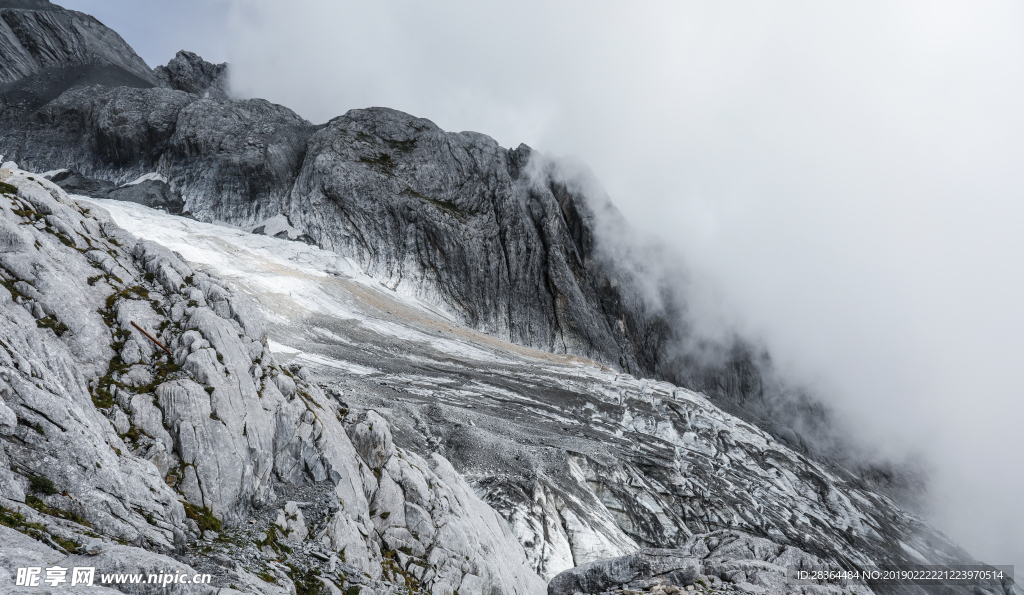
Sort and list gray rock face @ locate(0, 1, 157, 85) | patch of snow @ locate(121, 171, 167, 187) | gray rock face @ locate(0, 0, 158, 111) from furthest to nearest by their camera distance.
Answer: gray rock face @ locate(0, 1, 157, 85), gray rock face @ locate(0, 0, 158, 111), patch of snow @ locate(121, 171, 167, 187)

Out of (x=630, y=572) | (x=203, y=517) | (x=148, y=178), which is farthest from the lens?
(x=148, y=178)

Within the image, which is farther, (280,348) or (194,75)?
(194,75)

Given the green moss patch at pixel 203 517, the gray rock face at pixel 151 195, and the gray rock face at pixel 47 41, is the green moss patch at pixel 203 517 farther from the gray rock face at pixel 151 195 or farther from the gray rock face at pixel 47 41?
the gray rock face at pixel 47 41

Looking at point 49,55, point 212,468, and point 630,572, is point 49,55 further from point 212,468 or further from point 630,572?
point 630,572

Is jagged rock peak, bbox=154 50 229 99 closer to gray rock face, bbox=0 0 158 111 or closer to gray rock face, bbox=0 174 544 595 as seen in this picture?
gray rock face, bbox=0 0 158 111

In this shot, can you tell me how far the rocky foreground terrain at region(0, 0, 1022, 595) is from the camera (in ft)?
52.9

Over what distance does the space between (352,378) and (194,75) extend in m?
176

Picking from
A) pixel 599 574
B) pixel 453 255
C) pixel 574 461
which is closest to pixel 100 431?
pixel 599 574

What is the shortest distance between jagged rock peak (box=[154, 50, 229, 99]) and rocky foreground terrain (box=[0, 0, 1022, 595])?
16.2ft

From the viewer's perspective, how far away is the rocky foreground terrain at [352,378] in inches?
634

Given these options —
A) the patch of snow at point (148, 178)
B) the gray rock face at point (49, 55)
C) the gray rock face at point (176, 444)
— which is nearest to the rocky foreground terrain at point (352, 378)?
the gray rock face at point (176, 444)

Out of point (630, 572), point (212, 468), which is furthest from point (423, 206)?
point (630, 572)

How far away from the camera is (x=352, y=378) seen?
188ft

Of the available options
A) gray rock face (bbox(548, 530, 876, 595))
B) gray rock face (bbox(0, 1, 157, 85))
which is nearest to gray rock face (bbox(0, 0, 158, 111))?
gray rock face (bbox(0, 1, 157, 85))
